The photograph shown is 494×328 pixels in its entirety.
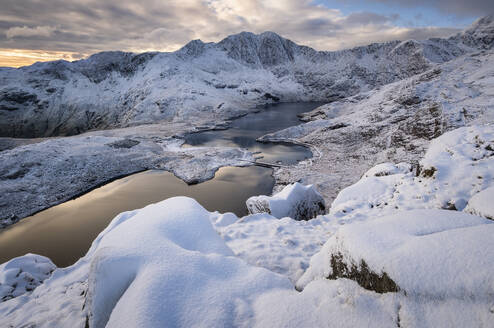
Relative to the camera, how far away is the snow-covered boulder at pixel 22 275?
9.22 m

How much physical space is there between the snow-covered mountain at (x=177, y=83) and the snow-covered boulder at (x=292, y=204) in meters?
77.0

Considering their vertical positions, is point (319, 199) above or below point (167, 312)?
below

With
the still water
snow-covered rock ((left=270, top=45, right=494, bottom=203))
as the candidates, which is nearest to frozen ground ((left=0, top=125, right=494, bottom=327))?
the still water

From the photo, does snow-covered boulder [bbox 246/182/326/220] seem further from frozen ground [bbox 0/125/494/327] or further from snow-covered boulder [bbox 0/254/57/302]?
snow-covered boulder [bbox 0/254/57/302]

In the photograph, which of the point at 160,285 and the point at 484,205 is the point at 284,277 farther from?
the point at 484,205

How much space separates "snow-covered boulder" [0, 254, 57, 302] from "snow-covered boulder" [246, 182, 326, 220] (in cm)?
1150

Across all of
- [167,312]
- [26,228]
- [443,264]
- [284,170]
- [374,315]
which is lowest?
[26,228]

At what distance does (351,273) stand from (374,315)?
32.2 inches

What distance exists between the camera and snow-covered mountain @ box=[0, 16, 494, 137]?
105 metres

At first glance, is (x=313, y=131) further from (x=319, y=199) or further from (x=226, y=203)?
(x=319, y=199)

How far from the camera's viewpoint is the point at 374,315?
12.0 feet

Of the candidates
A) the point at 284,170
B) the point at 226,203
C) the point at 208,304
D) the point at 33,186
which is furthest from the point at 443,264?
the point at 33,186

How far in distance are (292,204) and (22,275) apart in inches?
556

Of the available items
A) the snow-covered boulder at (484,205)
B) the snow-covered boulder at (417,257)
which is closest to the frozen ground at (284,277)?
the snow-covered boulder at (417,257)
